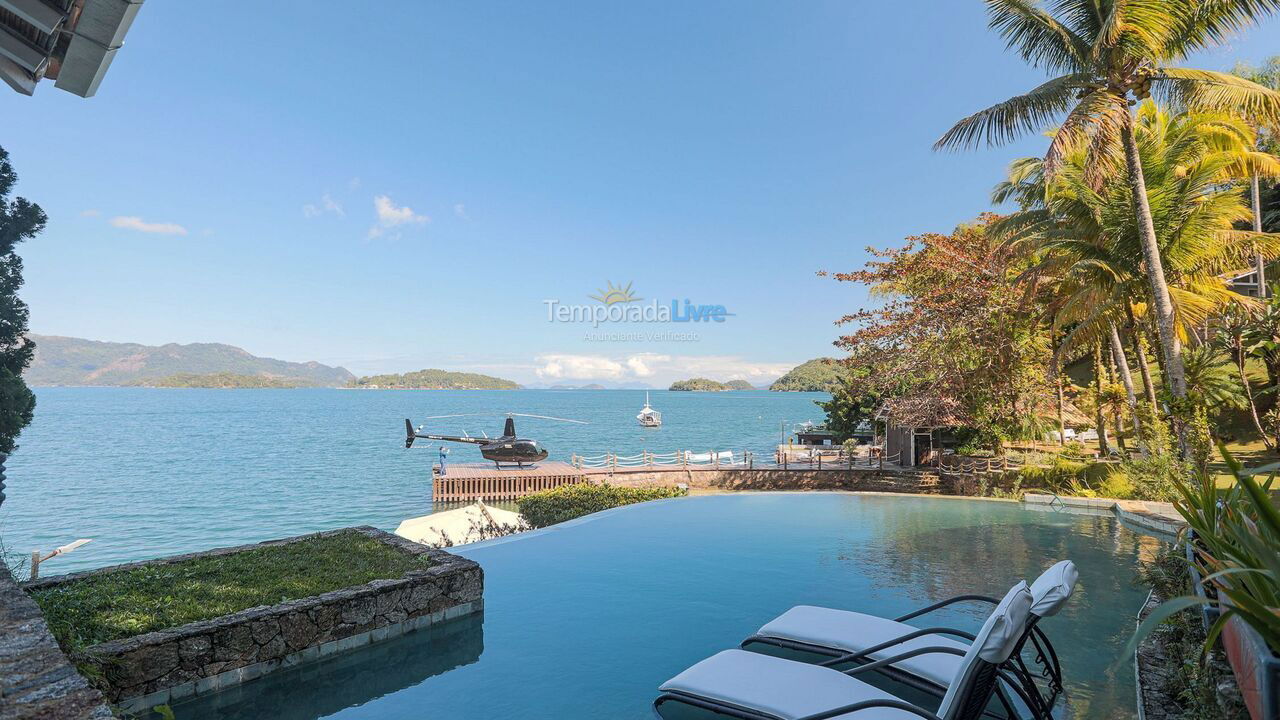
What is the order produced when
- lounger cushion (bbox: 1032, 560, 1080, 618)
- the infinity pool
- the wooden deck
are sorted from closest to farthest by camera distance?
1. lounger cushion (bbox: 1032, 560, 1080, 618)
2. the infinity pool
3. the wooden deck

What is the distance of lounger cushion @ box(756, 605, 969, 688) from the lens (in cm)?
350

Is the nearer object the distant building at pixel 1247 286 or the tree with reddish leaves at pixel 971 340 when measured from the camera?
the tree with reddish leaves at pixel 971 340

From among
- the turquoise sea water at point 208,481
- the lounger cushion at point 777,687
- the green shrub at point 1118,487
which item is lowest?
the turquoise sea water at point 208,481

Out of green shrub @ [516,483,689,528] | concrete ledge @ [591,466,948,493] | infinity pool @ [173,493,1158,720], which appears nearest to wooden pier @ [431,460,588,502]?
concrete ledge @ [591,466,948,493]

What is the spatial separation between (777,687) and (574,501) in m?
→ 11.8

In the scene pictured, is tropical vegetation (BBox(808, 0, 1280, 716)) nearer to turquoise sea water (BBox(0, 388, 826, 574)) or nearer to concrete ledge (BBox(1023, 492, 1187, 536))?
concrete ledge (BBox(1023, 492, 1187, 536))

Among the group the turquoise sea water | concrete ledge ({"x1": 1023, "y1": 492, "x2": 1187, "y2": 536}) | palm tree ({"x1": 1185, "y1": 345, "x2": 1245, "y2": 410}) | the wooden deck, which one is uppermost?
palm tree ({"x1": 1185, "y1": 345, "x2": 1245, "y2": 410})

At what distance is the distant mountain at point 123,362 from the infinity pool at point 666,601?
521 feet

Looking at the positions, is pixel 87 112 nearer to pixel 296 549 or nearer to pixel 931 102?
pixel 296 549

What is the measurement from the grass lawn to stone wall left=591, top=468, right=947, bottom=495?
47.5 ft

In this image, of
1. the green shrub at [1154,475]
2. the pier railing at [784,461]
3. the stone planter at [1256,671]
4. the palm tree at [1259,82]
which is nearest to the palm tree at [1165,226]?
the green shrub at [1154,475]

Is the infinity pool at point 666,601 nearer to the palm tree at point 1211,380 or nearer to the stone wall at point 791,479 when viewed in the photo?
the palm tree at point 1211,380

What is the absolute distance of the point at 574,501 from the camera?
1455cm

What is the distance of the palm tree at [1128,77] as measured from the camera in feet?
29.2
